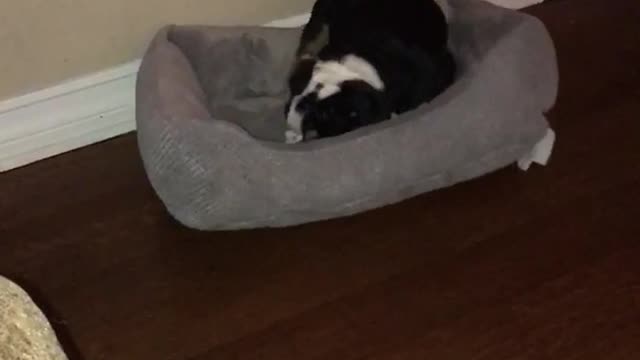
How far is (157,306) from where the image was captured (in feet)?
6.51

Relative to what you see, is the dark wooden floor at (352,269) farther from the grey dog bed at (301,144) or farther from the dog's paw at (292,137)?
the dog's paw at (292,137)

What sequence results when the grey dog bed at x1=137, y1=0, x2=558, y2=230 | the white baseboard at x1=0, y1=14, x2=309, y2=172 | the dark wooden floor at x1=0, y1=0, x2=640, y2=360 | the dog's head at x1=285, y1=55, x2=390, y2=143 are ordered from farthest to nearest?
the white baseboard at x1=0, y1=14, x2=309, y2=172, the dog's head at x1=285, y1=55, x2=390, y2=143, the grey dog bed at x1=137, y1=0, x2=558, y2=230, the dark wooden floor at x1=0, y1=0, x2=640, y2=360

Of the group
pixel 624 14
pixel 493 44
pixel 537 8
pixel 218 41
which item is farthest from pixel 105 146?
pixel 624 14

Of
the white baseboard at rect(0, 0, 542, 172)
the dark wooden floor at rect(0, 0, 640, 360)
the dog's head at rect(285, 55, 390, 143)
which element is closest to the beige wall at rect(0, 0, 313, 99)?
the white baseboard at rect(0, 0, 542, 172)

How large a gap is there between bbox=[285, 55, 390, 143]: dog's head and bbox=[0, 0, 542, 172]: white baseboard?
1.28ft

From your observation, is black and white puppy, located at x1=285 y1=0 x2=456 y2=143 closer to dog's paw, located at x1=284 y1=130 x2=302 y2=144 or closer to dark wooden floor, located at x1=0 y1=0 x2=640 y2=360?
dog's paw, located at x1=284 y1=130 x2=302 y2=144

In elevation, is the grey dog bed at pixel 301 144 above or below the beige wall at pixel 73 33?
below

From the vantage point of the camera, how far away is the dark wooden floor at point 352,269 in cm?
192

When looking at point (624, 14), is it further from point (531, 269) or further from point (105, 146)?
point (105, 146)

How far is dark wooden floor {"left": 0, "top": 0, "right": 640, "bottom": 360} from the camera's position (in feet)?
6.28

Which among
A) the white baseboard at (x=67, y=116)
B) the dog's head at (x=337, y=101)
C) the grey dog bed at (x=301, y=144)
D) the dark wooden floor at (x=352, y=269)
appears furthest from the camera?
the white baseboard at (x=67, y=116)

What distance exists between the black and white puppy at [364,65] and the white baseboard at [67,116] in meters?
0.37

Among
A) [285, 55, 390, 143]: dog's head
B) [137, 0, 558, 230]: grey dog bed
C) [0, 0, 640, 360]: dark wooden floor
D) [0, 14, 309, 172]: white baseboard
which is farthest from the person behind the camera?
[0, 14, 309, 172]: white baseboard

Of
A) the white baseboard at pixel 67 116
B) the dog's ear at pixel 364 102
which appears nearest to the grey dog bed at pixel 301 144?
the dog's ear at pixel 364 102
